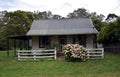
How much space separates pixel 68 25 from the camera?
32.5 metres

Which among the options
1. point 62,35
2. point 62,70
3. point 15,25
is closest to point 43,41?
point 62,35

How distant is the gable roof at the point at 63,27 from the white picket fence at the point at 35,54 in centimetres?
426

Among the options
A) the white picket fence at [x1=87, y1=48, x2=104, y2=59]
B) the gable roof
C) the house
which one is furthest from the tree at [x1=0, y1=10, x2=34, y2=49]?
the white picket fence at [x1=87, y1=48, x2=104, y2=59]

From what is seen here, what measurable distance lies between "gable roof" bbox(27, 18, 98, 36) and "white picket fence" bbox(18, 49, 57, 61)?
14.0ft

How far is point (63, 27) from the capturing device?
32.0 meters

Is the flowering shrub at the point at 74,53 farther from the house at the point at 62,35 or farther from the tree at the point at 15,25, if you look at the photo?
the tree at the point at 15,25

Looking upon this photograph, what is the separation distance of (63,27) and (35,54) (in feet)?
27.6

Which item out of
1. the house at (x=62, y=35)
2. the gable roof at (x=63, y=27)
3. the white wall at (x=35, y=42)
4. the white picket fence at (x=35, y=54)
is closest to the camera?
the white picket fence at (x=35, y=54)

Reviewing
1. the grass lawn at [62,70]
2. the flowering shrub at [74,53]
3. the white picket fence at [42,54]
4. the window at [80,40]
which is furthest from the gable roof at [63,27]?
the grass lawn at [62,70]

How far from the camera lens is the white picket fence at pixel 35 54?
79.8 feet

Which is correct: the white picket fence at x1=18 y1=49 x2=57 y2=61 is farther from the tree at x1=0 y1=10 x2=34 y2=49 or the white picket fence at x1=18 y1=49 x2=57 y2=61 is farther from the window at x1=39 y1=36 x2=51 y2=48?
the tree at x1=0 y1=10 x2=34 y2=49

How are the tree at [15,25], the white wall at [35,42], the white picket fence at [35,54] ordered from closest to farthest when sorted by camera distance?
the white picket fence at [35,54] < the white wall at [35,42] < the tree at [15,25]

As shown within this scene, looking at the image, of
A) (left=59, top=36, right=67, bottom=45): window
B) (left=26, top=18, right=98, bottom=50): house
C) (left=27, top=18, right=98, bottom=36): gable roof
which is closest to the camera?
(left=26, top=18, right=98, bottom=50): house

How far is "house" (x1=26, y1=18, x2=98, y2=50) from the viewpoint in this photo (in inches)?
1172
